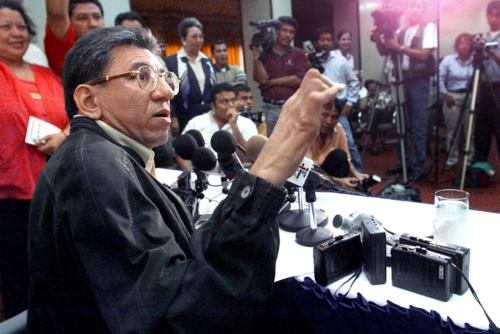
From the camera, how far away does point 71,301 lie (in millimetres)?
786

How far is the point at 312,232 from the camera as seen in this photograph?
51.9 inches

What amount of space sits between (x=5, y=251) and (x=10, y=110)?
0.66 metres

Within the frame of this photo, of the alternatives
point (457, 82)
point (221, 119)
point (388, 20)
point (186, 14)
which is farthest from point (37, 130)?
point (186, 14)

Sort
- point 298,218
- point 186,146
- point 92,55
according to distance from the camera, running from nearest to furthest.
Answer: point 92,55 → point 298,218 → point 186,146

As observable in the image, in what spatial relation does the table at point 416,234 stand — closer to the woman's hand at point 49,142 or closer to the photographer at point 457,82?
the woman's hand at point 49,142

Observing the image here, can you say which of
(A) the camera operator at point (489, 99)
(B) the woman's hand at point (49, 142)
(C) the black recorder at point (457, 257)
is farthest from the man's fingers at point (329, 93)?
(A) the camera operator at point (489, 99)

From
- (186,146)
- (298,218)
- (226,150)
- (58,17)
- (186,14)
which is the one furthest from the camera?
(186,14)

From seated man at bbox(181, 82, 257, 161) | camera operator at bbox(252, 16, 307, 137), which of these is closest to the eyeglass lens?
seated man at bbox(181, 82, 257, 161)

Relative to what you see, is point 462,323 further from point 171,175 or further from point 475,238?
point 171,175

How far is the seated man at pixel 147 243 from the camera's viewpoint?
64cm

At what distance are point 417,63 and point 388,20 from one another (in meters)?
0.63

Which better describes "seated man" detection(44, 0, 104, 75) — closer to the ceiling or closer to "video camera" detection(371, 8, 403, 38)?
"video camera" detection(371, 8, 403, 38)

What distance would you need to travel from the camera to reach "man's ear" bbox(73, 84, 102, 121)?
88 cm

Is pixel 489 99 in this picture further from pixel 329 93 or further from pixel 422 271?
pixel 329 93
